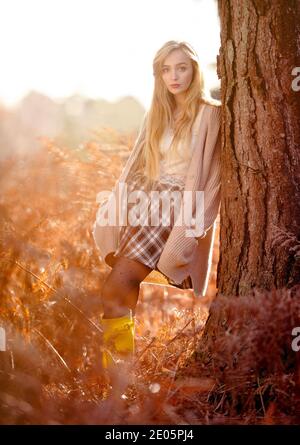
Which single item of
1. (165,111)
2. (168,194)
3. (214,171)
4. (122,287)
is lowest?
(122,287)

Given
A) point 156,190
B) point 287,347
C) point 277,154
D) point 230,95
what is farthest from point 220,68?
point 287,347

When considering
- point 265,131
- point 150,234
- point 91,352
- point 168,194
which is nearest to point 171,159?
point 168,194

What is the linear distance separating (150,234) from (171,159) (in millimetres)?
493

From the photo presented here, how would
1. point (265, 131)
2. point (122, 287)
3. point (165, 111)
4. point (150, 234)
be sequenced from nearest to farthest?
point (265, 131) < point (122, 287) < point (150, 234) < point (165, 111)

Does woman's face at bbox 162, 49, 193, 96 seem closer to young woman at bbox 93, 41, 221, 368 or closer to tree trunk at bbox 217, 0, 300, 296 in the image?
young woman at bbox 93, 41, 221, 368

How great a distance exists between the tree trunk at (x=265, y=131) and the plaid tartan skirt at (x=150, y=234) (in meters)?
0.61

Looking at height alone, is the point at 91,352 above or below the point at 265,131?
below

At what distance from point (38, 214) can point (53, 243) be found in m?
0.31

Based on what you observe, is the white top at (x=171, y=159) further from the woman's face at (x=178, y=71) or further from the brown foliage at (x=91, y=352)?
the brown foliage at (x=91, y=352)

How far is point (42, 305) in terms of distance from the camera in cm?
363

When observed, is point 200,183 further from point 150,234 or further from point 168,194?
point 150,234

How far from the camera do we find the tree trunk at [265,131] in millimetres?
3314

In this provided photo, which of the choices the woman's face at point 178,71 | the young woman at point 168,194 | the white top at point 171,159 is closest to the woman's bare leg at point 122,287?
the young woman at point 168,194

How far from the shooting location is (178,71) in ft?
13.0
